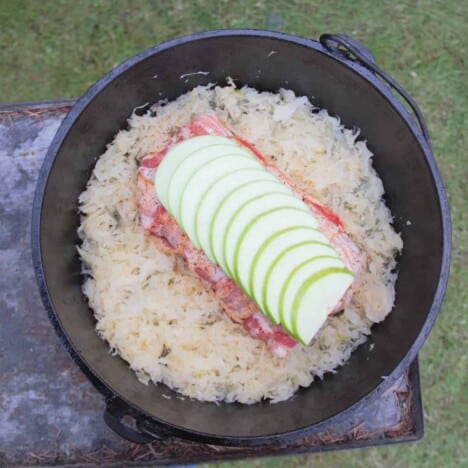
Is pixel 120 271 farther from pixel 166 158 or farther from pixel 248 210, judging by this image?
pixel 248 210

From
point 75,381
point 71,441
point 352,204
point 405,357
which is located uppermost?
point 352,204

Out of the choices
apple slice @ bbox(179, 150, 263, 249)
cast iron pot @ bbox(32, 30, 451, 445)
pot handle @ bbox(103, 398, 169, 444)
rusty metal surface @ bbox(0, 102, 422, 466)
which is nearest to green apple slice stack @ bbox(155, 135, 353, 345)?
apple slice @ bbox(179, 150, 263, 249)

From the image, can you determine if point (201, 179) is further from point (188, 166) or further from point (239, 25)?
point (239, 25)

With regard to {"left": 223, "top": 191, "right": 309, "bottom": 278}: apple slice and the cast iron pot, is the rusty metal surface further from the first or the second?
{"left": 223, "top": 191, "right": 309, "bottom": 278}: apple slice

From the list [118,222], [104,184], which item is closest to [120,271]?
[118,222]

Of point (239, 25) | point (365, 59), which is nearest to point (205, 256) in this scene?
point (365, 59)

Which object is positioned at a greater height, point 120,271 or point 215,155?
point 215,155

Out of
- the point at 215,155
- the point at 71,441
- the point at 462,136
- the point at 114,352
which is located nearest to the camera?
the point at 215,155
